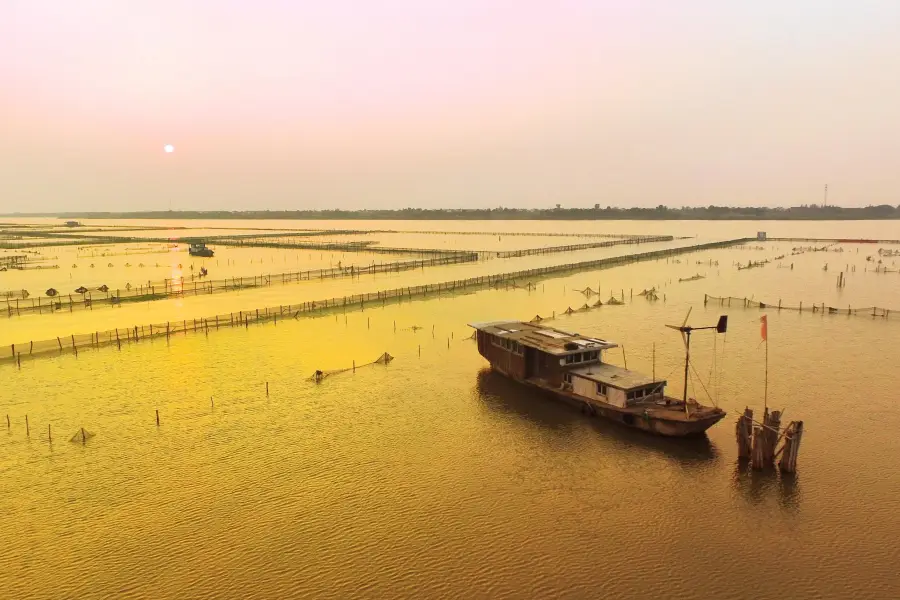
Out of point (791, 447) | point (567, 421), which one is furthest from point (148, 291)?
point (791, 447)

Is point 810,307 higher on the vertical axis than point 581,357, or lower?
lower

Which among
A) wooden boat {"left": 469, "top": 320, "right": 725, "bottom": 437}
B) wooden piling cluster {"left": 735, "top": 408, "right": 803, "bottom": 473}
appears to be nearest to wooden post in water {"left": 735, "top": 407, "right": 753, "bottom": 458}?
wooden piling cluster {"left": 735, "top": 408, "right": 803, "bottom": 473}

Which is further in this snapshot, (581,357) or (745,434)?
(581,357)

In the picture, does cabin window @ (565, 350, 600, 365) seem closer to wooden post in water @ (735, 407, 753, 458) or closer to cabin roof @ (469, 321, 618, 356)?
cabin roof @ (469, 321, 618, 356)

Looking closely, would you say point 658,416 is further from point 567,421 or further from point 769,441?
point 567,421

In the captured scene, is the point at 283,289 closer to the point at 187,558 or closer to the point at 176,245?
the point at 187,558

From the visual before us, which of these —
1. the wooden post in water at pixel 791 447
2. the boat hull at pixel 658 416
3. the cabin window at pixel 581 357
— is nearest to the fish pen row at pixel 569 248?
the cabin window at pixel 581 357

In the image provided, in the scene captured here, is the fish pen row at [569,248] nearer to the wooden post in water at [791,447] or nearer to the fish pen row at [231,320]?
the fish pen row at [231,320]

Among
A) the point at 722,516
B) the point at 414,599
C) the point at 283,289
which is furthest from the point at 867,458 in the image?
the point at 283,289
